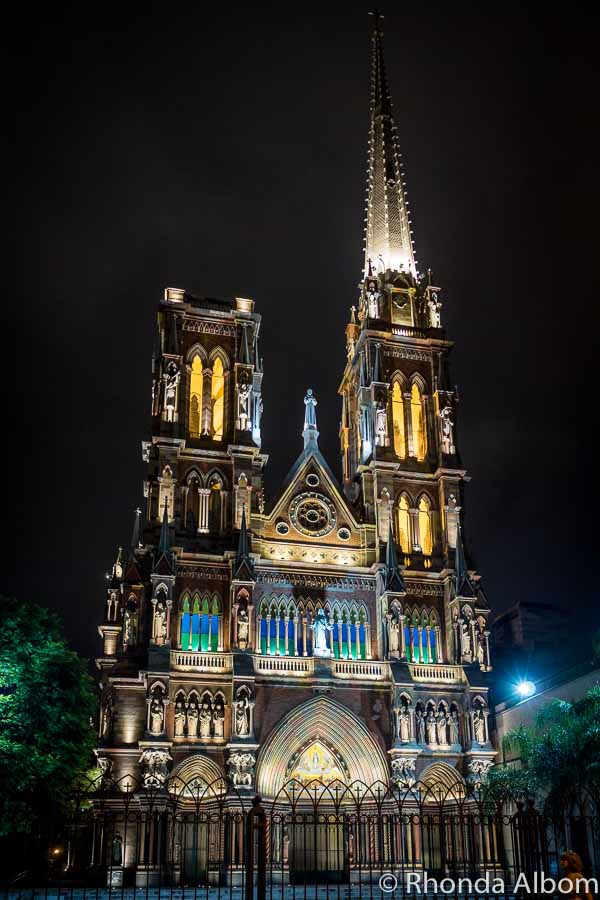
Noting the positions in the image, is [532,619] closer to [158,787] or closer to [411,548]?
[411,548]

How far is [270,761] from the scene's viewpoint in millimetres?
41031

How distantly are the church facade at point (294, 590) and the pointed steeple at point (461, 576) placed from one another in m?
0.11

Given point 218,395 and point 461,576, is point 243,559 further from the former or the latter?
point 461,576

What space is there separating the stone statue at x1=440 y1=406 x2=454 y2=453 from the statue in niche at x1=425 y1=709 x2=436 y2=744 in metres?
14.0

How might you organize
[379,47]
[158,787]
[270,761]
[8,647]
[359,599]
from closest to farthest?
1. [8,647]
2. [158,787]
3. [270,761]
4. [359,599]
5. [379,47]

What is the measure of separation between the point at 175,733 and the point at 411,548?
15308 mm

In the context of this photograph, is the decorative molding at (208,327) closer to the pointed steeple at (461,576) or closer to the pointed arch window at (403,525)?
the pointed arch window at (403,525)

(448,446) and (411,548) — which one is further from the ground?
(448,446)

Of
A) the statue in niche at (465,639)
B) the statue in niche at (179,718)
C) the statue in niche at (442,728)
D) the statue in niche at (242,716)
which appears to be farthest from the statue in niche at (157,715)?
the statue in niche at (465,639)

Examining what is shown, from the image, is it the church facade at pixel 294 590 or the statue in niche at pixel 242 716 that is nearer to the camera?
the statue in niche at pixel 242 716

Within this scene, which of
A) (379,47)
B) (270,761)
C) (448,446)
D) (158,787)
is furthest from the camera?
(379,47)

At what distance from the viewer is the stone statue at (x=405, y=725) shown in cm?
4225

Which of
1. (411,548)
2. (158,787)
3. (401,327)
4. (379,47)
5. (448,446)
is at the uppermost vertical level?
(379,47)

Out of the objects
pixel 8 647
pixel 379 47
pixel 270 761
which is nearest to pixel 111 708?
pixel 270 761
